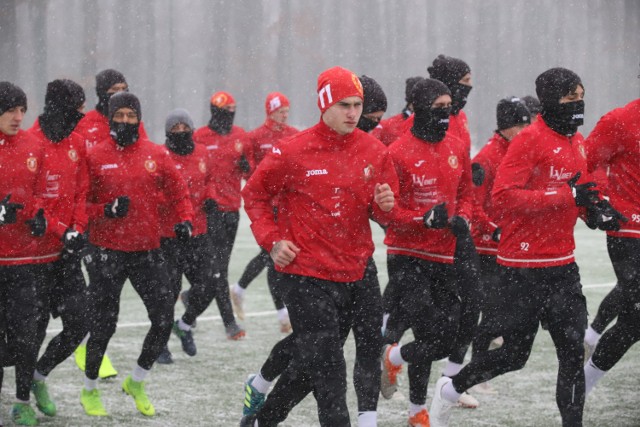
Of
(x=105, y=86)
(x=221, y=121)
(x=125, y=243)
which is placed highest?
(x=105, y=86)

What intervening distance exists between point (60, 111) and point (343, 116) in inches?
110

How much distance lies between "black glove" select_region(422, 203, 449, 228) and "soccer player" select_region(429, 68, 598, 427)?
33 cm

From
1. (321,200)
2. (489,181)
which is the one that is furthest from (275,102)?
(321,200)

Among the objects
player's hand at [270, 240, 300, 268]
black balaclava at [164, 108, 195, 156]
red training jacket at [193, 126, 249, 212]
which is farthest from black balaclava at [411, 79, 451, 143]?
red training jacket at [193, 126, 249, 212]

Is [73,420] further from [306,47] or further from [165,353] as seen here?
[306,47]

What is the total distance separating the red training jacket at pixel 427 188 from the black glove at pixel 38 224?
7.74ft

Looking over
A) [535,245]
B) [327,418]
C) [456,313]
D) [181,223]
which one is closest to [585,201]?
[535,245]

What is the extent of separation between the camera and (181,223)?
872 cm

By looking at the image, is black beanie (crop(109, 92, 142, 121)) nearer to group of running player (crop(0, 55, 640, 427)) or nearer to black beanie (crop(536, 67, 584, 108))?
group of running player (crop(0, 55, 640, 427))

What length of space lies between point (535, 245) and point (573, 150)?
645 millimetres

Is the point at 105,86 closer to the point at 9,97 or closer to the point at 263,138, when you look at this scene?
the point at 9,97

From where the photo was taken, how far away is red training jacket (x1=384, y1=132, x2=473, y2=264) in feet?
25.2

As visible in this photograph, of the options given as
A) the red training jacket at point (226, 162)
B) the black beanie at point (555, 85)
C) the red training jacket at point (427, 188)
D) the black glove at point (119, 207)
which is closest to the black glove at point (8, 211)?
the black glove at point (119, 207)

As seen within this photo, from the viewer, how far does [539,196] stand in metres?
6.71
